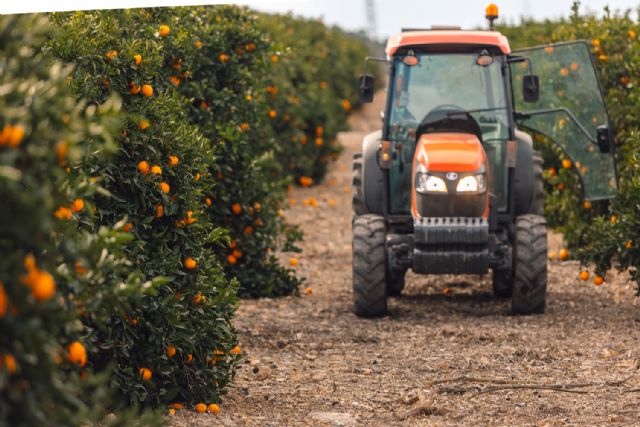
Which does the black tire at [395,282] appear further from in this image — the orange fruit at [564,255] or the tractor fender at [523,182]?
the orange fruit at [564,255]

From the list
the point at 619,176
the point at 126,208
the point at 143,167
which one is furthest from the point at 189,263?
the point at 619,176

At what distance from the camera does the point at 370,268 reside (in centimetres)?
874

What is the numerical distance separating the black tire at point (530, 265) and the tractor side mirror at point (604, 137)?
1.06 meters

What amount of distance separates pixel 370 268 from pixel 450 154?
109 cm

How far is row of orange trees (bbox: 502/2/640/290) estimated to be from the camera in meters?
8.74

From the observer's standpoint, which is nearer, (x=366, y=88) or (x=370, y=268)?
(x=370, y=268)

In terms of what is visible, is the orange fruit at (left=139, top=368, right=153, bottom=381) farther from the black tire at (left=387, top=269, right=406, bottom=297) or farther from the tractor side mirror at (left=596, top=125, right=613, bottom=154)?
the tractor side mirror at (left=596, top=125, right=613, bottom=154)


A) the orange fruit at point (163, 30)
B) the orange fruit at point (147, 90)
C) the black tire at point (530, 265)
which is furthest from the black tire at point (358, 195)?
the orange fruit at point (147, 90)

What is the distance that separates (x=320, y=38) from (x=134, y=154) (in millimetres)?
21301

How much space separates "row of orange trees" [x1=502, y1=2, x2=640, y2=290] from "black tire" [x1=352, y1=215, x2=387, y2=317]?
1.81 m

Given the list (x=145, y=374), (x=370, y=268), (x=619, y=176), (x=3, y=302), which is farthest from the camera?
(x=619, y=176)

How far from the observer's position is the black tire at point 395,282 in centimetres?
904

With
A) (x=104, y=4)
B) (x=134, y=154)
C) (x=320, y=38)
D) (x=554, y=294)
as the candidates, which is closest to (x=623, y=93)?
(x=554, y=294)

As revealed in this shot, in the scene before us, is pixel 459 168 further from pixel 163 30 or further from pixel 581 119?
pixel 163 30
